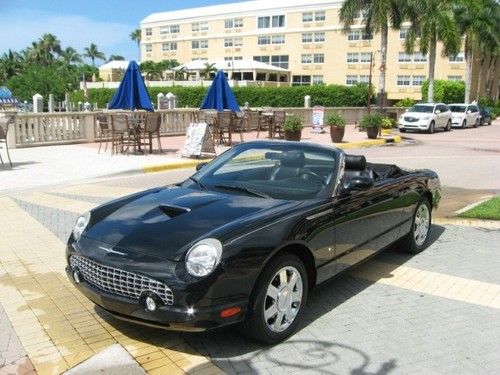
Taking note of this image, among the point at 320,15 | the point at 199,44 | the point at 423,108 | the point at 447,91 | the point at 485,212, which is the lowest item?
the point at 485,212

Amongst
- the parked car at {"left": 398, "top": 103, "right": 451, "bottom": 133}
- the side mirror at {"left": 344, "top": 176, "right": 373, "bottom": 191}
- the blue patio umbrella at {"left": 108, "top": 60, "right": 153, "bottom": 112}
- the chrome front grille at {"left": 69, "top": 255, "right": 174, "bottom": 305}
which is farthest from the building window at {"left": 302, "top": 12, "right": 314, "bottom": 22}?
the chrome front grille at {"left": 69, "top": 255, "right": 174, "bottom": 305}

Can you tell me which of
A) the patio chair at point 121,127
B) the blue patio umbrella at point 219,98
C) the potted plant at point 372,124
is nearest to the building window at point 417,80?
the potted plant at point 372,124

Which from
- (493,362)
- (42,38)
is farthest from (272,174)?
(42,38)

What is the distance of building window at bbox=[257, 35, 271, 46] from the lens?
8538cm

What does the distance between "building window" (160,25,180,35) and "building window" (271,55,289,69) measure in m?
22.4

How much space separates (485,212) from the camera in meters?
8.41

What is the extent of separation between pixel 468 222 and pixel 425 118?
24022mm

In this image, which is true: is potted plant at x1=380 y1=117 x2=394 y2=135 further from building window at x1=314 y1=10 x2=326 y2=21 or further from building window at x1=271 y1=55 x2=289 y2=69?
building window at x1=271 y1=55 x2=289 y2=69

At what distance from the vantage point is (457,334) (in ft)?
14.3

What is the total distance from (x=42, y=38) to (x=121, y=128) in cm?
10664

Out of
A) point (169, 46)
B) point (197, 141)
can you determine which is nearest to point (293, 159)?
point (197, 141)

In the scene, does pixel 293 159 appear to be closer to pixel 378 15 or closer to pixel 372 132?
pixel 372 132

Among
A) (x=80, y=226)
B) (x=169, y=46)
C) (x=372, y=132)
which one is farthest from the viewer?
(x=169, y=46)

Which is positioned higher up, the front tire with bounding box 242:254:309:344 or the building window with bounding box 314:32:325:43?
the building window with bounding box 314:32:325:43
